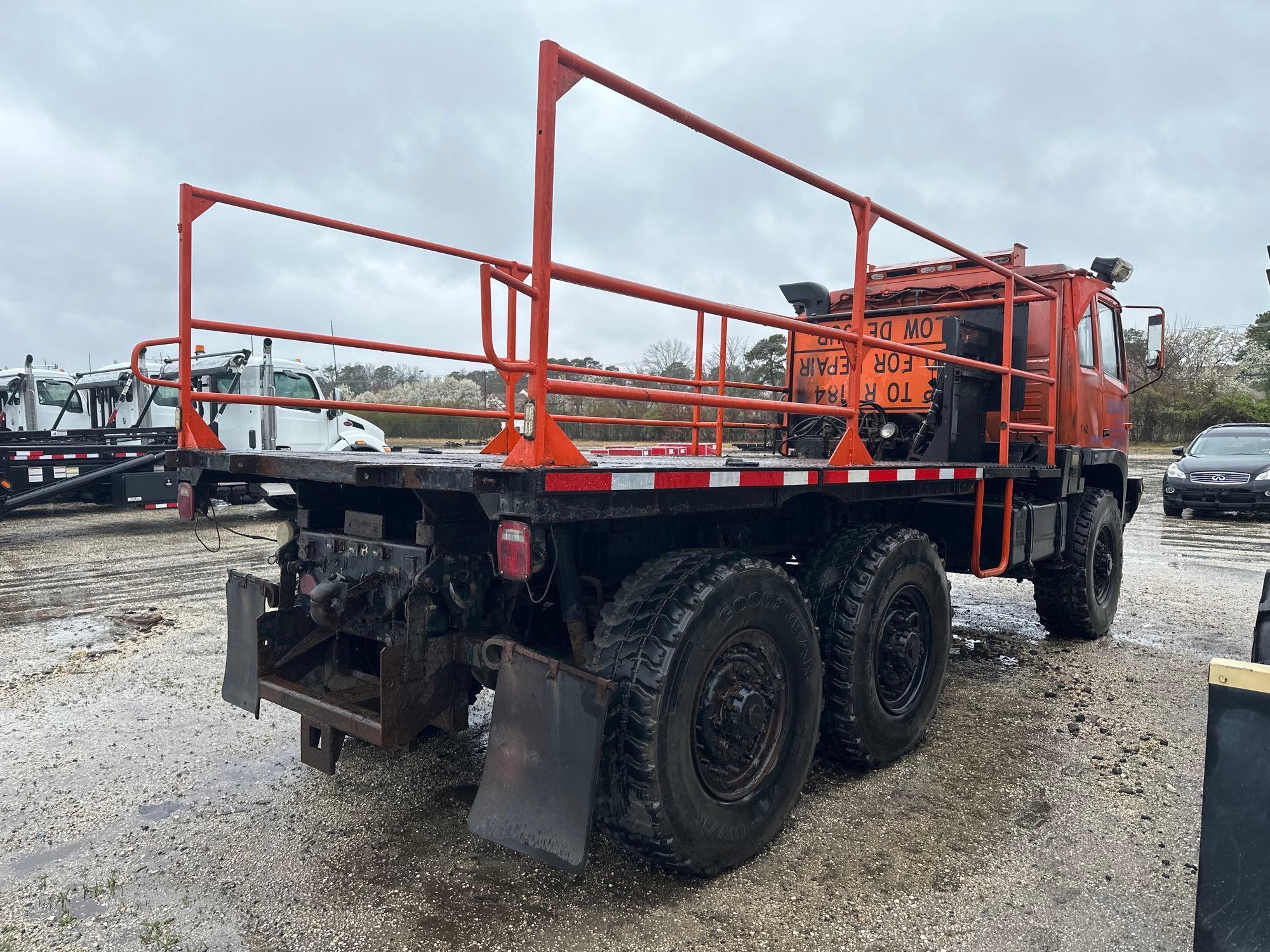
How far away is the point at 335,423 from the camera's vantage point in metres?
13.3

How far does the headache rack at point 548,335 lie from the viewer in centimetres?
238

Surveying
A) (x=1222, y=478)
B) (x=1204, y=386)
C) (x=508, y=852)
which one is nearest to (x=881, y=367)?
(x=508, y=852)

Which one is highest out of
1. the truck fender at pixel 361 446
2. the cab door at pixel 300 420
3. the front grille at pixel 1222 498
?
the cab door at pixel 300 420

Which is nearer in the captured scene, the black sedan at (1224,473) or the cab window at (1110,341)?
the cab window at (1110,341)

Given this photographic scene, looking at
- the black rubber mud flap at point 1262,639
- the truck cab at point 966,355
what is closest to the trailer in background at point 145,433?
the truck cab at point 966,355

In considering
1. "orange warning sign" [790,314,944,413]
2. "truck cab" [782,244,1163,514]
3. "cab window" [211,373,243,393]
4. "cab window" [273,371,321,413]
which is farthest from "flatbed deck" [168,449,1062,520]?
"cab window" [273,371,321,413]

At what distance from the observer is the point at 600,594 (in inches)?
126

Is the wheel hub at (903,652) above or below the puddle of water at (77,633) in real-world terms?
above

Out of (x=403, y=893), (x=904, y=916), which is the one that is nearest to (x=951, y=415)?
(x=904, y=916)

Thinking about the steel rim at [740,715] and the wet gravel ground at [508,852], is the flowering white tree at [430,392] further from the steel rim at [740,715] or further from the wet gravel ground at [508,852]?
the steel rim at [740,715]

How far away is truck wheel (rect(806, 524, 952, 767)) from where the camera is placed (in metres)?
3.62

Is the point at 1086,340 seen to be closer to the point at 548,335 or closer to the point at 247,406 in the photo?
the point at 548,335

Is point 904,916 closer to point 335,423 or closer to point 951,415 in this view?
point 951,415

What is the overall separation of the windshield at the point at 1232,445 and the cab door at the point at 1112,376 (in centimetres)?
910
